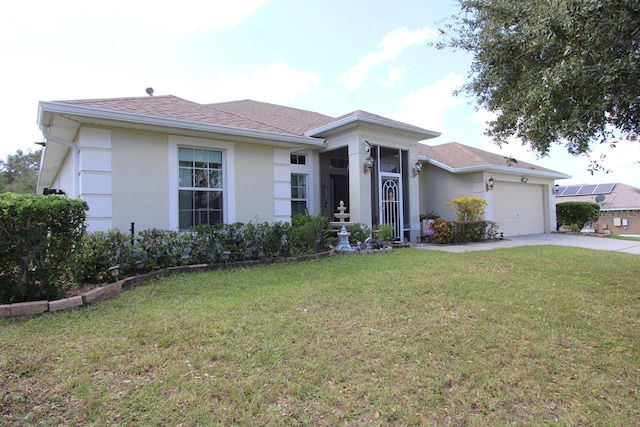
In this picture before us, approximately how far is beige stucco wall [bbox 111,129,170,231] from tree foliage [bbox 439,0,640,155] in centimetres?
649

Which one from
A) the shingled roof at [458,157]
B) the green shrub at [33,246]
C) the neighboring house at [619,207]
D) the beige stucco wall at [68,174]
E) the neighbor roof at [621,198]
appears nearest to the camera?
the green shrub at [33,246]

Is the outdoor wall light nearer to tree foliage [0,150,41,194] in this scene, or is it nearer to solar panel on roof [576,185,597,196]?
solar panel on roof [576,185,597,196]

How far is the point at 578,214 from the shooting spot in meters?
18.7

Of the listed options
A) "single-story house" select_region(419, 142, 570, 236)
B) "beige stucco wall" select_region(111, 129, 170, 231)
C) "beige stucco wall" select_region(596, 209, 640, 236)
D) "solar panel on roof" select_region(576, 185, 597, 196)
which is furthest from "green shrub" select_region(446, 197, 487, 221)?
"solar panel on roof" select_region(576, 185, 597, 196)

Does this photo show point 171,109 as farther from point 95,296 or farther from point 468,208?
point 468,208

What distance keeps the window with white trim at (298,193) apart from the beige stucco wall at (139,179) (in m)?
4.73

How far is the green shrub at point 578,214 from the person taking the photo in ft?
61.1

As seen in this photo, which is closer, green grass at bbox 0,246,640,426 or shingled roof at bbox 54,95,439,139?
green grass at bbox 0,246,640,426

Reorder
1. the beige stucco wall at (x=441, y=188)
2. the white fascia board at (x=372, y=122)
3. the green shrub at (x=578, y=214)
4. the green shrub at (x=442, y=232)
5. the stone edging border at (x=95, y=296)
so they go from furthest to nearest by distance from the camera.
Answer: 1. the green shrub at (x=578, y=214)
2. the beige stucco wall at (x=441, y=188)
3. the green shrub at (x=442, y=232)
4. the white fascia board at (x=372, y=122)
5. the stone edging border at (x=95, y=296)

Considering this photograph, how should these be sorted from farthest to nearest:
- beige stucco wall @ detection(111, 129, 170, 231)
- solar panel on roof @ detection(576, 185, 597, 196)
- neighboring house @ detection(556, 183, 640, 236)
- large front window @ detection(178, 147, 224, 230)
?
solar panel on roof @ detection(576, 185, 597, 196), neighboring house @ detection(556, 183, 640, 236), large front window @ detection(178, 147, 224, 230), beige stucco wall @ detection(111, 129, 170, 231)

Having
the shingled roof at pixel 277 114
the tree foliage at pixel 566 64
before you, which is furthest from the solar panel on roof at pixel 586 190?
the tree foliage at pixel 566 64

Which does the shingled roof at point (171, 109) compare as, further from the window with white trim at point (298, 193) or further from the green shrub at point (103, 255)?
the window with white trim at point (298, 193)

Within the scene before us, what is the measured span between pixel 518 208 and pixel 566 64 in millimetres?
14133

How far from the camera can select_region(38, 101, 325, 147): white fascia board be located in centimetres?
612
